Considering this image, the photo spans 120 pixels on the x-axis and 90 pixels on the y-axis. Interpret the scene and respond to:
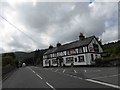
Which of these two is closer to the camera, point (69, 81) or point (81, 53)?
point (69, 81)

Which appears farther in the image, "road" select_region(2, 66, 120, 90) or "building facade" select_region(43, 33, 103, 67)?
"building facade" select_region(43, 33, 103, 67)

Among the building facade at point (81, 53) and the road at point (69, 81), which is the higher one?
the building facade at point (81, 53)

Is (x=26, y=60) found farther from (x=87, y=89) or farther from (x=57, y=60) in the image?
(x=87, y=89)

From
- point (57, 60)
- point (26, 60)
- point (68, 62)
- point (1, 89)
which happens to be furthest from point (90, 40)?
point (26, 60)

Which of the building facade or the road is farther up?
the building facade

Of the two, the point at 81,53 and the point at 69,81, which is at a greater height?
the point at 81,53

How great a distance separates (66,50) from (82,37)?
22.9 ft

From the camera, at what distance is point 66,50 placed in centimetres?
6072

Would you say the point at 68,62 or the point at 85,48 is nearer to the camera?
the point at 85,48

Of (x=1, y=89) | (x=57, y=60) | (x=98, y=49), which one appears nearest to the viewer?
(x=1, y=89)

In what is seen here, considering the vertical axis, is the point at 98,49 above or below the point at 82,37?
below

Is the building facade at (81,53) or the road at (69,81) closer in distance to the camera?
the road at (69,81)

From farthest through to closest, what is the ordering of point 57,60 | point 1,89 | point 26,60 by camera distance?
point 26,60 < point 57,60 < point 1,89

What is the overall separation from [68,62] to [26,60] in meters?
87.3
